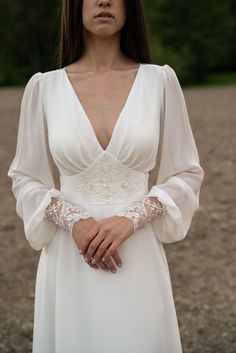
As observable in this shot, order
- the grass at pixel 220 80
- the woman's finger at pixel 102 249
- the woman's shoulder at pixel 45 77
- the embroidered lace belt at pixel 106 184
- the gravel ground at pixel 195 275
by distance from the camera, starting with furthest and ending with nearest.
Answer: the grass at pixel 220 80 < the gravel ground at pixel 195 275 < the woman's shoulder at pixel 45 77 < the embroidered lace belt at pixel 106 184 < the woman's finger at pixel 102 249

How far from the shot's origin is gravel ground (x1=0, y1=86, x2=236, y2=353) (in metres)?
4.38

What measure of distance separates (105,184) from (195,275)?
350 cm

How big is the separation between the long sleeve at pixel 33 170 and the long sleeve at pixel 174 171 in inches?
13.7

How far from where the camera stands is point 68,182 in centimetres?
224

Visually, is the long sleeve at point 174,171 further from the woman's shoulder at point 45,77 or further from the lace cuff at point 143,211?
the woman's shoulder at point 45,77

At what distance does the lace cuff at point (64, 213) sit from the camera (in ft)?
7.00

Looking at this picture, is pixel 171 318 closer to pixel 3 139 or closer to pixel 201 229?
pixel 201 229

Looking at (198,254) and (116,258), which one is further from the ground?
(116,258)

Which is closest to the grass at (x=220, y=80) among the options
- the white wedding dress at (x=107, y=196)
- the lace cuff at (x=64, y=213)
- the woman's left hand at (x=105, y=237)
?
the white wedding dress at (x=107, y=196)

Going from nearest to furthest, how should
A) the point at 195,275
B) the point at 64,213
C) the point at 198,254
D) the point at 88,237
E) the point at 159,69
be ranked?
the point at 88,237
the point at 64,213
the point at 159,69
the point at 195,275
the point at 198,254

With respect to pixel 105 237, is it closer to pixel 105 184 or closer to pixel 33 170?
pixel 105 184

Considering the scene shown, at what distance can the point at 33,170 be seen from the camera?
7.61 ft

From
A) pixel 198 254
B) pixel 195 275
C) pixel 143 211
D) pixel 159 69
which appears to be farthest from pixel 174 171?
pixel 198 254

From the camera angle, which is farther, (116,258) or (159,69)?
(159,69)
